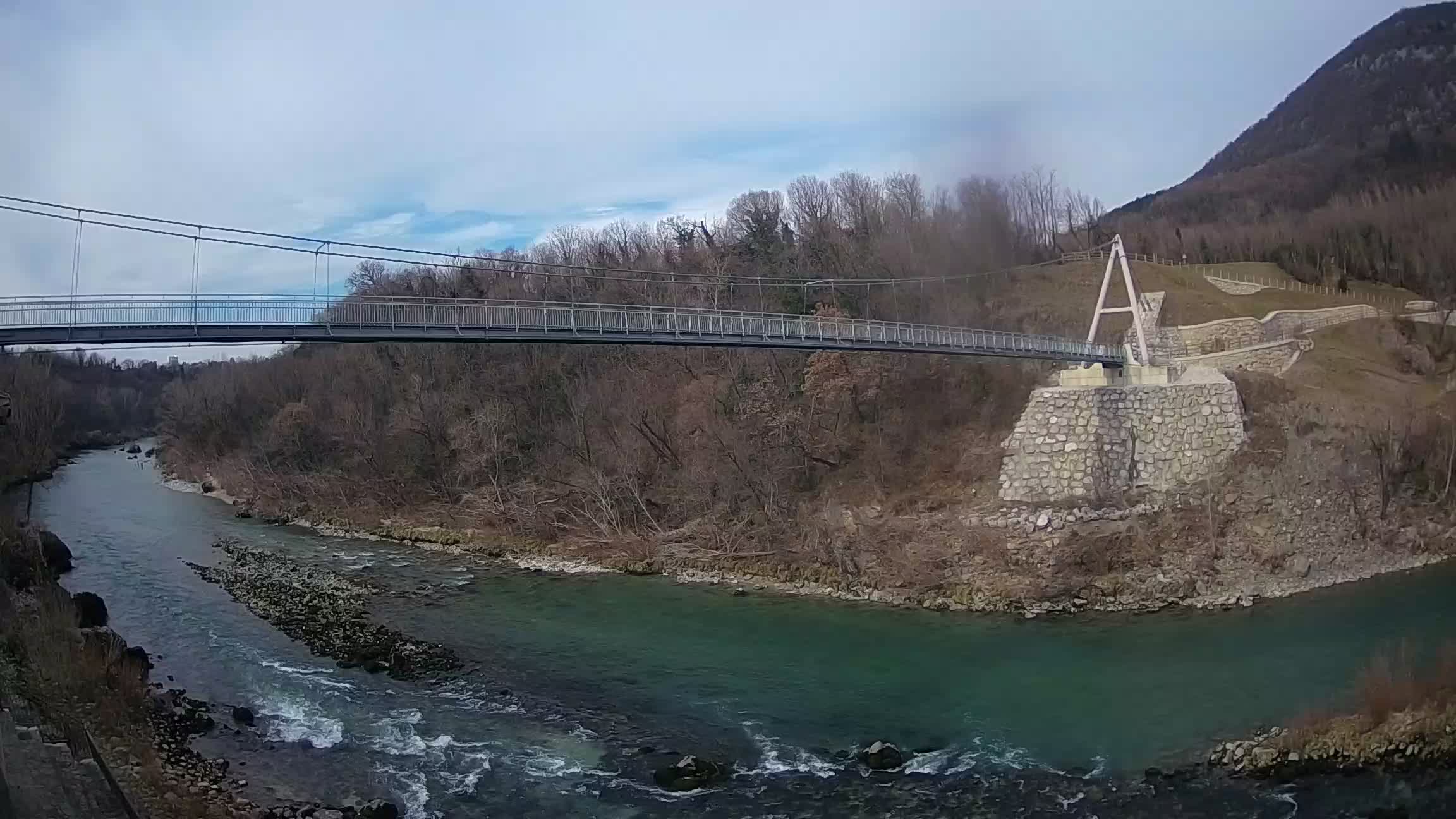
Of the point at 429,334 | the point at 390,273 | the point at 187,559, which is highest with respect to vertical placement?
the point at 390,273

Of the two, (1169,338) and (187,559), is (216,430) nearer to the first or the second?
(187,559)

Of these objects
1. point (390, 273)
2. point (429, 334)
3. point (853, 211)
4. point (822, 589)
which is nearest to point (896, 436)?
point (822, 589)

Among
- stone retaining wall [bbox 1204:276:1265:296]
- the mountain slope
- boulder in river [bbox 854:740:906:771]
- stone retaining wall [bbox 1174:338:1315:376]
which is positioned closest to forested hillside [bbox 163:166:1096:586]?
stone retaining wall [bbox 1174:338:1315:376]

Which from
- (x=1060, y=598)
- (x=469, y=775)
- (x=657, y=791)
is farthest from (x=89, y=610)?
(x=1060, y=598)

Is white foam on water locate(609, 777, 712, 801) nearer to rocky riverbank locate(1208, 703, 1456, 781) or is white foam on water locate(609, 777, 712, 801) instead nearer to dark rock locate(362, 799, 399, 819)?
dark rock locate(362, 799, 399, 819)

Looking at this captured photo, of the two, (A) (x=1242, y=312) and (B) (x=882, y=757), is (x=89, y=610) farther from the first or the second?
(A) (x=1242, y=312)
